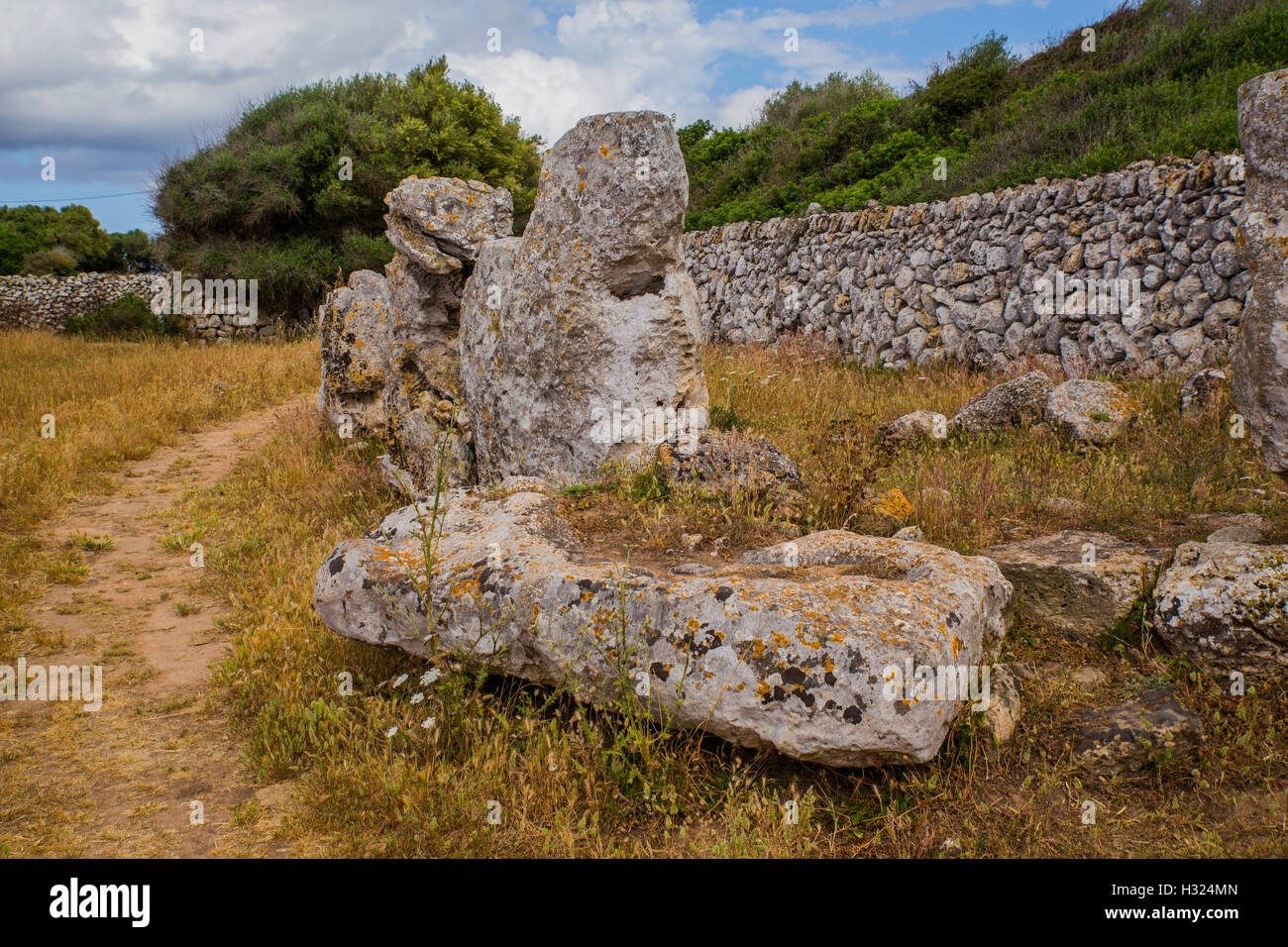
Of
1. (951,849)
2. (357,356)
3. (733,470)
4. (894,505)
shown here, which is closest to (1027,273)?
(894,505)

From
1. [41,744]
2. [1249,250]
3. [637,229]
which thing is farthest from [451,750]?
[1249,250]

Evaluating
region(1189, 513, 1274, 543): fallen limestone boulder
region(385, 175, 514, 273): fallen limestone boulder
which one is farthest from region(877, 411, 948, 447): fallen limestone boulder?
region(385, 175, 514, 273): fallen limestone boulder

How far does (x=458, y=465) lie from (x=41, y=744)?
4.14 meters

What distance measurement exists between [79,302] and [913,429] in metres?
22.7

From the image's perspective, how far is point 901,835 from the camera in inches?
139

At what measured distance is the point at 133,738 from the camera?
4.80 metres

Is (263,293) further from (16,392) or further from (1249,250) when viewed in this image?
(1249,250)

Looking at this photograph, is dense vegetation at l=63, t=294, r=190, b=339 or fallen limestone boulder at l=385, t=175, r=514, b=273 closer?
fallen limestone boulder at l=385, t=175, r=514, b=273

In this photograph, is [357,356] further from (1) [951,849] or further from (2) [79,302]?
(2) [79,302]

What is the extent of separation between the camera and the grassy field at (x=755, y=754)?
3557 millimetres

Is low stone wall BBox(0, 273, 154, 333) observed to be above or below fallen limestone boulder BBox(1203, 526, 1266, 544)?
above

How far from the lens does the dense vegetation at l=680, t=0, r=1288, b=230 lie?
1321 cm

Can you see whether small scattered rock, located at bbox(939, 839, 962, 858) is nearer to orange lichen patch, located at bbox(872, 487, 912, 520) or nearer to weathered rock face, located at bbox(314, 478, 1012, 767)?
weathered rock face, located at bbox(314, 478, 1012, 767)

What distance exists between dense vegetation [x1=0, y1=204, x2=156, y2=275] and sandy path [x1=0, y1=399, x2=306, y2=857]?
2338cm
